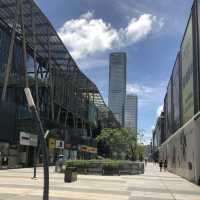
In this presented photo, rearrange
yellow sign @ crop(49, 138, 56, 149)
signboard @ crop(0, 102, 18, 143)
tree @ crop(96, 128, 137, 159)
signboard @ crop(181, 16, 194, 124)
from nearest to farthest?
signboard @ crop(181, 16, 194, 124)
signboard @ crop(0, 102, 18, 143)
yellow sign @ crop(49, 138, 56, 149)
tree @ crop(96, 128, 137, 159)

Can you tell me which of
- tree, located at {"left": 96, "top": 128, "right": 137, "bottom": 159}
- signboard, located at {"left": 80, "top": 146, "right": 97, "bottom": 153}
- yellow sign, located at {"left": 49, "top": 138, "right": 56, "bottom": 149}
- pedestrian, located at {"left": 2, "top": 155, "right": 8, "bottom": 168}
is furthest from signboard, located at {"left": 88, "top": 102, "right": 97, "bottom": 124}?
pedestrian, located at {"left": 2, "top": 155, "right": 8, "bottom": 168}

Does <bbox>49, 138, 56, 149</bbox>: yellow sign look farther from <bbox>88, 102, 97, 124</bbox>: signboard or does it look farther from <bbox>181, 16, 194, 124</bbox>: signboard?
<bbox>88, 102, 97, 124</bbox>: signboard

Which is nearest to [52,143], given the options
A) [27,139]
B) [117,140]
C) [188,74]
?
[27,139]

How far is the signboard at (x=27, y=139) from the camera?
161ft

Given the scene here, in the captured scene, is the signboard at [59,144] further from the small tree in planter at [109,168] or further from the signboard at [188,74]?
the signboard at [188,74]

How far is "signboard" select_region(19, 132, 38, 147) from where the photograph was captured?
49062 mm

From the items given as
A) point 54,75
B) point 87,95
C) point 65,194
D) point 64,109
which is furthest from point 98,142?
point 65,194

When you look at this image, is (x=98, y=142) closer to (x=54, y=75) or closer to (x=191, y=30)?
(x=54, y=75)

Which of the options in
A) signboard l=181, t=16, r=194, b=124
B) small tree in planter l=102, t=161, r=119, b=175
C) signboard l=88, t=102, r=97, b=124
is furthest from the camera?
signboard l=88, t=102, r=97, b=124

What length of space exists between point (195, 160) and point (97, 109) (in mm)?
81359

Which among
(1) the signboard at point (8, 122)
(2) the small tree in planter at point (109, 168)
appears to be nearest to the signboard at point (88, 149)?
(1) the signboard at point (8, 122)

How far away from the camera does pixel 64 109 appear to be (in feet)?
256

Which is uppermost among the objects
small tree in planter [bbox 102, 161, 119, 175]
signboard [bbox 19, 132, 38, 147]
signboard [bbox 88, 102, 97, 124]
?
signboard [bbox 88, 102, 97, 124]

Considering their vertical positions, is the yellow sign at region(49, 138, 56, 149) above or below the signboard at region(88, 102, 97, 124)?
below
